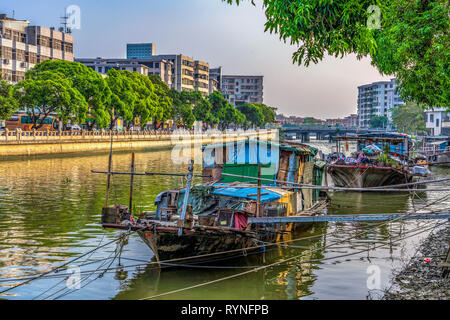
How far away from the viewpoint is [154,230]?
11.5 m

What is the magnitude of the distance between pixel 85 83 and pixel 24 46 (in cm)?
1927

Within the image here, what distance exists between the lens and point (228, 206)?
14.2 m

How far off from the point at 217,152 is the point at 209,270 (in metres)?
5.77

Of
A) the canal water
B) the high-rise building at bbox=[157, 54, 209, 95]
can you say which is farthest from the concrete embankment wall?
the high-rise building at bbox=[157, 54, 209, 95]

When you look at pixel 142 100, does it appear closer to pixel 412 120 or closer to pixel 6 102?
pixel 6 102

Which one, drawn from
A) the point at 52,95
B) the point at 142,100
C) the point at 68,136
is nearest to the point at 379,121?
the point at 142,100

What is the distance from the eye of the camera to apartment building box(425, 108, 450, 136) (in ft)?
277

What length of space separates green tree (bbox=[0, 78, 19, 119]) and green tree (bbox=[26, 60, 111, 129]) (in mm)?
9056

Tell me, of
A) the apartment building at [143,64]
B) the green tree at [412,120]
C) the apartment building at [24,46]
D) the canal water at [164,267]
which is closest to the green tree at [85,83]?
the apartment building at [24,46]

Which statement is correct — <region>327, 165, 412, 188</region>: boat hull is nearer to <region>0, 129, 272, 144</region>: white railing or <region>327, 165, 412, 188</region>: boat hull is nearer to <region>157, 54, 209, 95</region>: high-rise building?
<region>0, 129, 272, 144</region>: white railing

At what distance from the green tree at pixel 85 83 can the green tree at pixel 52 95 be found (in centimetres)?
217

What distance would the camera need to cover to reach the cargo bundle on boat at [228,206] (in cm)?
1184

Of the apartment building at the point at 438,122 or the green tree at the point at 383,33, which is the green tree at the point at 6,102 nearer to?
the green tree at the point at 383,33
